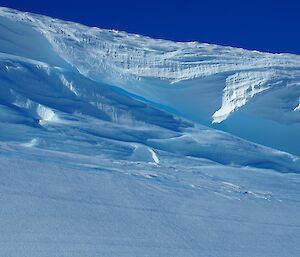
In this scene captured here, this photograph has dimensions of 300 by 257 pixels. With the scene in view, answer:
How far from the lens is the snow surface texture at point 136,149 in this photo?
2.94 metres

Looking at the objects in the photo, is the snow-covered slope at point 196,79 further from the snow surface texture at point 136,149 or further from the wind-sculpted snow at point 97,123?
the wind-sculpted snow at point 97,123

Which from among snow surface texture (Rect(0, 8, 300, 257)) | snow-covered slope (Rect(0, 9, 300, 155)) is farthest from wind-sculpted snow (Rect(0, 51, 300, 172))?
snow-covered slope (Rect(0, 9, 300, 155))

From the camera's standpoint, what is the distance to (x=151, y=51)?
795cm

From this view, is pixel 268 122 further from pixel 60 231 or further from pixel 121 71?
pixel 60 231

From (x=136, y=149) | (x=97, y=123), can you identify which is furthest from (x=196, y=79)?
(x=136, y=149)

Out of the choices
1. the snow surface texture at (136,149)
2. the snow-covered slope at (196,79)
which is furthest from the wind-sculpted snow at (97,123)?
the snow-covered slope at (196,79)

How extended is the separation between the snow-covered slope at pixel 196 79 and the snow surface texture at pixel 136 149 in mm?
19

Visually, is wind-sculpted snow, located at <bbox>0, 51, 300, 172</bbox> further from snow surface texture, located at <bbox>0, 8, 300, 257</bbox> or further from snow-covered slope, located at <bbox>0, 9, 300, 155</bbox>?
snow-covered slope, located at <bbox>0, 9, 300, 155</bbox>

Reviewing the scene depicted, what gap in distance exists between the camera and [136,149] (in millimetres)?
5289

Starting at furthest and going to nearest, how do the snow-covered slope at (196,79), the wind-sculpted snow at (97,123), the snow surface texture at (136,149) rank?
the snow-covered slope at (196,79)
the wind-sculpted snow at (97,123)
the snow surface texture at (136,149)

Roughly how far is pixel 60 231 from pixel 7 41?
4.59 meters

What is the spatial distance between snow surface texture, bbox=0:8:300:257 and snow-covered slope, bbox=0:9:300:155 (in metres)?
0.02

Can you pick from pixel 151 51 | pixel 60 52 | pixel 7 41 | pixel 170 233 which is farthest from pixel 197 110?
pixel 170 233

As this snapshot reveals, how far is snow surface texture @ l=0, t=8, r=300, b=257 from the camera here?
2.94 meters
